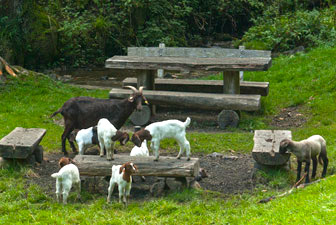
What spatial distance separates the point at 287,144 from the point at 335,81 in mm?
6572

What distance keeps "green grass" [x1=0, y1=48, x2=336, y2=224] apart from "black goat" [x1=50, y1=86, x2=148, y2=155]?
2.41ft

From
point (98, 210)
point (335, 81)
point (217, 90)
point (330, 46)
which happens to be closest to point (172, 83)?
point (217, 90)

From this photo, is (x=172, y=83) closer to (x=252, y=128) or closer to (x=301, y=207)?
(x=252, y=128)

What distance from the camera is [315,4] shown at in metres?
23.5

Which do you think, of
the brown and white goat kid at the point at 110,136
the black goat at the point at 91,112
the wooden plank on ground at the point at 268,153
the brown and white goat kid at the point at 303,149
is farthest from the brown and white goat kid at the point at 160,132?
the black goat at the point at 91,112

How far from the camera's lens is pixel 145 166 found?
8.59 metres

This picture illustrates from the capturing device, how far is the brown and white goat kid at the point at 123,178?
26.6ft

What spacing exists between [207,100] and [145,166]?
471cm

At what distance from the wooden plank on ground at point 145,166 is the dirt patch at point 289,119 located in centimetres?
476

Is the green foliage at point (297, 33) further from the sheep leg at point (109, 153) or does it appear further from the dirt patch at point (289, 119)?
the sheep leg at point (109, 153)

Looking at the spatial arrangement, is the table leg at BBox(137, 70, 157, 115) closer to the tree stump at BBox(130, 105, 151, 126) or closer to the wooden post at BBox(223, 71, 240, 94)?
the tree stump at BBox(130, 105, 151, 126)

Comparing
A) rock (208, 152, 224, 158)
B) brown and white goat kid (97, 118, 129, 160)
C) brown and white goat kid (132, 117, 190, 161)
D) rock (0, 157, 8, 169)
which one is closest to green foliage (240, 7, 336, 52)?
rock (208, 152, 224, 158)

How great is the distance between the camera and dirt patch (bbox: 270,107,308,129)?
1300 centimetres

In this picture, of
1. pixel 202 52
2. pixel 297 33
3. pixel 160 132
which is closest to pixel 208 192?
pixel 160 132
